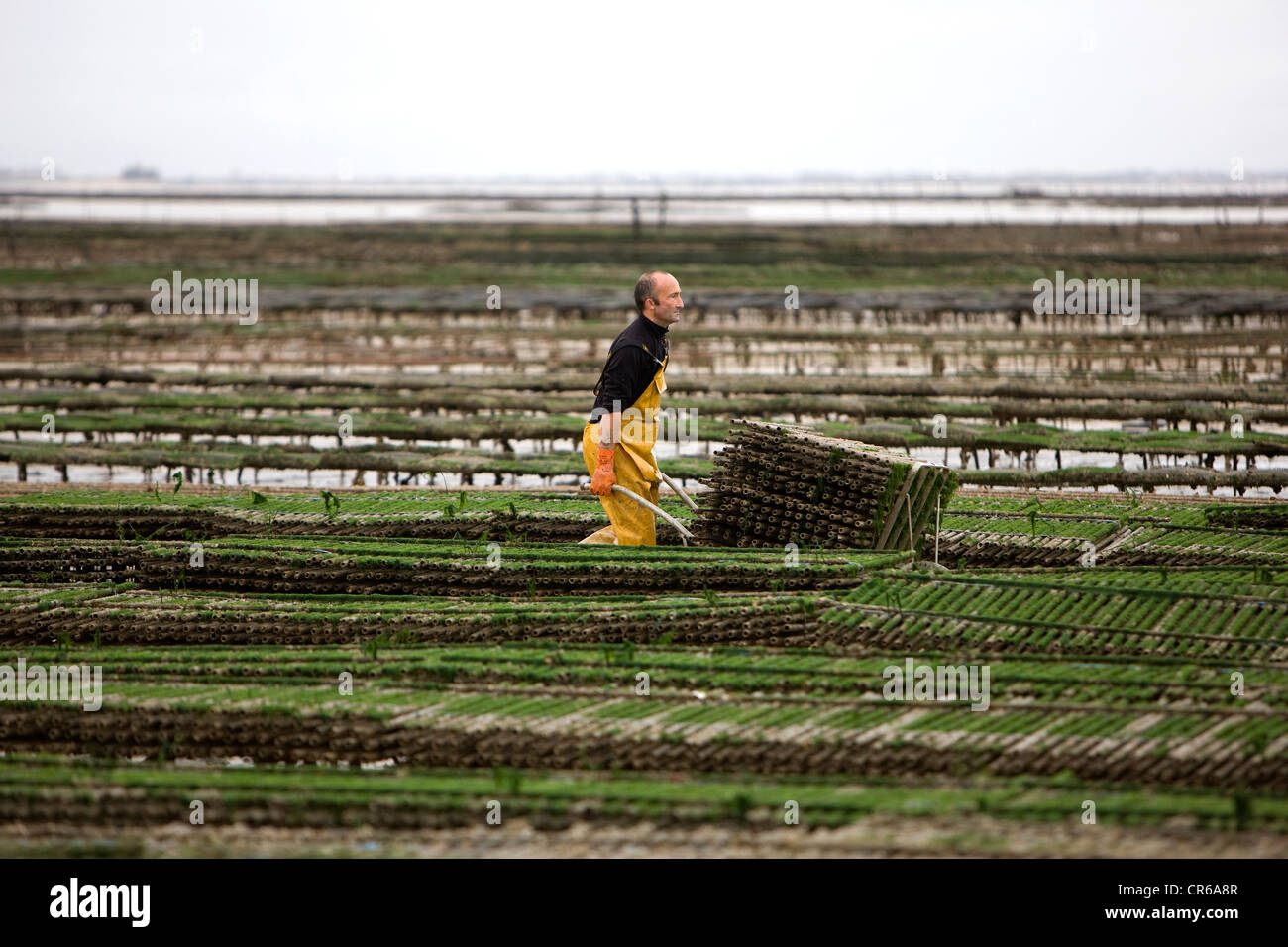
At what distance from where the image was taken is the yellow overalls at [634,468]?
10375 millimetres

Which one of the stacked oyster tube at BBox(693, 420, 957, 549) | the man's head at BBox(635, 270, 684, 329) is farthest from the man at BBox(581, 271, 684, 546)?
the stacked oyster tube at BBox(693, 420, 957, 549)

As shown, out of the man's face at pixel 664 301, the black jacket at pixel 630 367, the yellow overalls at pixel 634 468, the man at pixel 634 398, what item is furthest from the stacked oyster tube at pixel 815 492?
the man's face at pixel 664 301

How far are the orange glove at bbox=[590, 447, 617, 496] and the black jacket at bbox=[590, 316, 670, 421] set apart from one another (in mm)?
343

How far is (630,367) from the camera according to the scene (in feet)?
33.4

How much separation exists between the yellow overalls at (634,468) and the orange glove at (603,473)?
223mm

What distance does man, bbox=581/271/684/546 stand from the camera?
401 inches

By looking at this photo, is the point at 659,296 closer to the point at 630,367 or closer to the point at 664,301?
the point at 664,301

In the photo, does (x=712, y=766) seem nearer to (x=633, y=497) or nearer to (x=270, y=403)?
(x=633, y=497)

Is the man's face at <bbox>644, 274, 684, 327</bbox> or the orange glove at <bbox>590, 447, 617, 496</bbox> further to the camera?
the man's face at <bbox>644, 274, 684, 327</bbox>

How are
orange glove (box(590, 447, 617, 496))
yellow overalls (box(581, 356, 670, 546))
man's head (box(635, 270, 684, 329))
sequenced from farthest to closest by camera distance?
yellow overalls (box(581, 356, 670, 546))
man's head (box(635, 270, 684, 329))
orange glove (box(590, 447, 617, 496))

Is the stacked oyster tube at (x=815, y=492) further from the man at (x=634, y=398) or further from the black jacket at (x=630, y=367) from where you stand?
the black jacket at (x=630, y=367)

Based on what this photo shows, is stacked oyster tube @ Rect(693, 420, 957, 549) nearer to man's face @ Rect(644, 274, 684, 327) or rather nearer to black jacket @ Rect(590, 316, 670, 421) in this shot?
black jacket @ Rect(590, 316, 670, 421)

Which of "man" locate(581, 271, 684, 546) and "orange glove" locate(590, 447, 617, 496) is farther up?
"man" locate(581, 271, 684, 546)

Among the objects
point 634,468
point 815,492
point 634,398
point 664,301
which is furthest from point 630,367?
point 815,492
